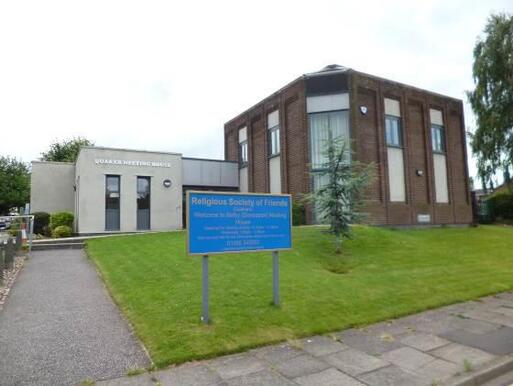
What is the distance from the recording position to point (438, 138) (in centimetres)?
2266

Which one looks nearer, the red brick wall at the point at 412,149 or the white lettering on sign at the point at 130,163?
the red brick wall at the point at 412,149

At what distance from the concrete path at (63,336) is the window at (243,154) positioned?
57.5 ft

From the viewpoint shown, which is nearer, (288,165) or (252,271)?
(252,271)

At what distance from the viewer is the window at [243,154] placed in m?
25.7

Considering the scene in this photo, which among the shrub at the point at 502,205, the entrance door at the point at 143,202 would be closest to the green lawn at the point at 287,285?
the entrance door at the point at 143,202

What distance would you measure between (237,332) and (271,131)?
18.1 m

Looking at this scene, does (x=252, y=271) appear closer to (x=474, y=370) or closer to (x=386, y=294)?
(x=386, y=294)

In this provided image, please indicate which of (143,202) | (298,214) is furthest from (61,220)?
(298,214)

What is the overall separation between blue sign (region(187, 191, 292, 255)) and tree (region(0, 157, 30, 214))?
162 ft

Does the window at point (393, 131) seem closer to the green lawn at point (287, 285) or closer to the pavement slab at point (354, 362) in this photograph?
the green lawn at point (287, 285)

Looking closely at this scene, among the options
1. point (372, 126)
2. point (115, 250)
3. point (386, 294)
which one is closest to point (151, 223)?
point (115, 250)

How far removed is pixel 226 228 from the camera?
6160 mm

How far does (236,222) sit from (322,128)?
46.5 feet

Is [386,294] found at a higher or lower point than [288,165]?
lower
